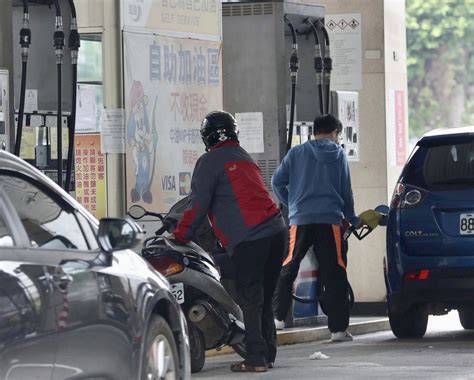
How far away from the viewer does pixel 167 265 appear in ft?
34.7

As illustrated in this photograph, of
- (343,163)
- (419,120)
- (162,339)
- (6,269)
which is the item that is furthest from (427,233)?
(419,120)

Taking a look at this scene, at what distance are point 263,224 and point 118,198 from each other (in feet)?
7.78

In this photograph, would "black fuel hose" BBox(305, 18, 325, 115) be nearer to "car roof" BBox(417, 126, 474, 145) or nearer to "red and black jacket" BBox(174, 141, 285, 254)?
"car roof" BBox(417, 126, 474, 145)

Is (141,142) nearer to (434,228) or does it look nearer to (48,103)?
(48,103)

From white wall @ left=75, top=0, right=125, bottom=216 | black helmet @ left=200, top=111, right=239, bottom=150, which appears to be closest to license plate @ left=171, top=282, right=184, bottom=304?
black helmet @ left=200, top=111, right=239, bottom=150

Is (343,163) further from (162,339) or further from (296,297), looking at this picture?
(162,339)

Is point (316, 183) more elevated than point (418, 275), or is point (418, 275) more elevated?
point (316, 183)

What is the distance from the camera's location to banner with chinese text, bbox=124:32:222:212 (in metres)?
12.9

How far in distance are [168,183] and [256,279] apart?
107 inches

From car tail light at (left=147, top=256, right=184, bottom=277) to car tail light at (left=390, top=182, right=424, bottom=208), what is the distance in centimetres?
307

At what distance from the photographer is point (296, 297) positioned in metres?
14.3

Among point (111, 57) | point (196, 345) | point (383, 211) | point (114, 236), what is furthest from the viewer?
point (383, 211)

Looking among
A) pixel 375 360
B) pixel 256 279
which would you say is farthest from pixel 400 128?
pixel 256 279

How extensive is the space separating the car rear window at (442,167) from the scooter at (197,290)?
266cm
